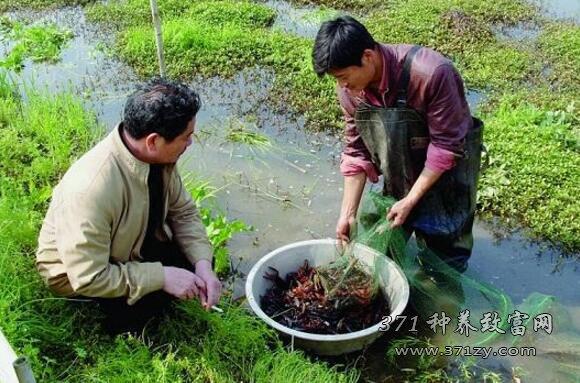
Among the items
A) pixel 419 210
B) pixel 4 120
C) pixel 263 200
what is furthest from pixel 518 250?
pixel 4 120

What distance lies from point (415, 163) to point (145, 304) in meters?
1.80

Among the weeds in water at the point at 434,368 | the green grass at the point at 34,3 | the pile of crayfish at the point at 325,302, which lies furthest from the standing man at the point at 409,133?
the green grass at the point at 34,3

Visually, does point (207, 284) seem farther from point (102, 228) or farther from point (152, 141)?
point (152, 141)

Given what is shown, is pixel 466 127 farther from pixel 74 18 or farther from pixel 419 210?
pixel 74 18

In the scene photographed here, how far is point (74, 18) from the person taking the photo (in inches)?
377

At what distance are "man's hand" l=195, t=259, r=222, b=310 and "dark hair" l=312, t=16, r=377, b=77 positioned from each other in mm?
1290

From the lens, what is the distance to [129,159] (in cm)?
302

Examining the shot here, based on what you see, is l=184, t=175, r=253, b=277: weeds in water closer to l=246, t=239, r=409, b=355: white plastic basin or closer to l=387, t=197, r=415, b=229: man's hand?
l=246, t=239, r=409, b=355: white plastic basin

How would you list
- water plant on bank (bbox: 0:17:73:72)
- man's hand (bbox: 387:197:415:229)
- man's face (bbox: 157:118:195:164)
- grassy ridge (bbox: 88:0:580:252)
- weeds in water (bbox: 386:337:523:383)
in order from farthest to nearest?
1. water plant on bank (bbox: 0:17:73:72)
2. grassy ridge (bbox: 88:0:580:252)
3. weeds in water (bbox: 386:337:523:383)
4. man's hand (bbox: 387:197:415:229)
5. man's face (bbox: 157:118:195:164)

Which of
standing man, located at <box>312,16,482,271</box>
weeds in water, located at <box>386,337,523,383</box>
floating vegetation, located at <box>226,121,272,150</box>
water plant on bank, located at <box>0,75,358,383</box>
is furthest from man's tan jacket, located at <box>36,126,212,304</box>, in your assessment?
floating vegetation, located at <box>226,121,272,150</box>

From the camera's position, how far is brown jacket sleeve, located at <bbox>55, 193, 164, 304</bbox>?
2.93 meters

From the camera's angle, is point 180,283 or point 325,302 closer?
point 180,283

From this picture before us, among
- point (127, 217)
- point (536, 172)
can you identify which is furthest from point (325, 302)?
point (536, 172)

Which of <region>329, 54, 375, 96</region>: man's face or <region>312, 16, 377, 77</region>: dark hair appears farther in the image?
<region>329, 54, 375, 96</region>: man's face
